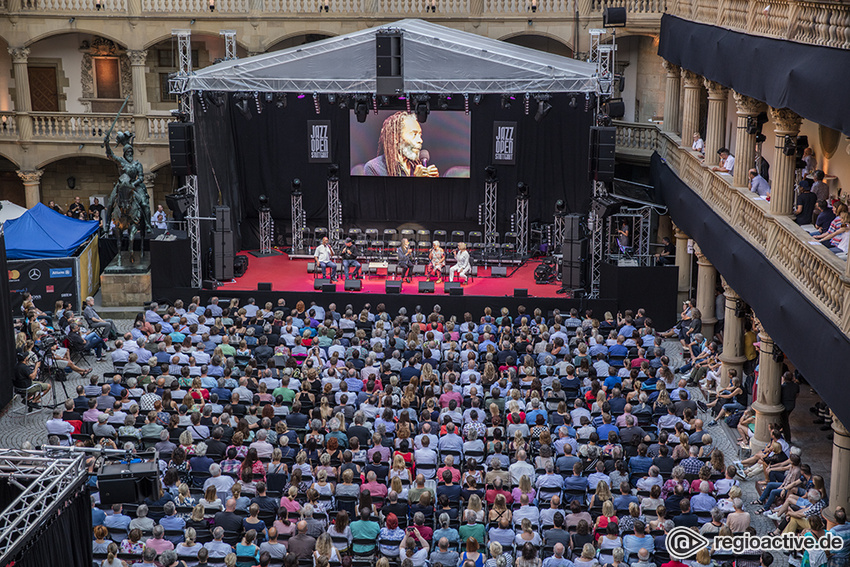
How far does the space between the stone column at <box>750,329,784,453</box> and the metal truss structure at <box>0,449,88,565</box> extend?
10.8 m

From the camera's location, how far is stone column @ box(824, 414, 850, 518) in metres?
13.7

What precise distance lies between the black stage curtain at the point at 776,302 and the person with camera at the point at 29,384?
12.5 meters

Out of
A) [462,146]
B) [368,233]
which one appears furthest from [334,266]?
[462,146]

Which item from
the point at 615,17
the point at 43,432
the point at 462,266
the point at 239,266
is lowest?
the point at 43,432

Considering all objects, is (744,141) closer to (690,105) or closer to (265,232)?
(690,105)

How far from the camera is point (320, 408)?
16.2 meters

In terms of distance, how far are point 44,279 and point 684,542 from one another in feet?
54.0

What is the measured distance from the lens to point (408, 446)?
582 inches

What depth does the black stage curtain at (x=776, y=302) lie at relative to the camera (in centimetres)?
1304

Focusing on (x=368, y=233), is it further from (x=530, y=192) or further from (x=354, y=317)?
(x=354, y=317)

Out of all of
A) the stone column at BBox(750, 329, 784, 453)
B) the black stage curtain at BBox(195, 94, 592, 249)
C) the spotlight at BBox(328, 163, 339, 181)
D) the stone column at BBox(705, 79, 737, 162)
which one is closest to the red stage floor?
the black stage curtain at BBox(195, 94, 592, 249)

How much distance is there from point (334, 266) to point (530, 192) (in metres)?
6.53

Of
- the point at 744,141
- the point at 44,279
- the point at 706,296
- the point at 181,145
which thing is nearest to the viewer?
the point at 744,141

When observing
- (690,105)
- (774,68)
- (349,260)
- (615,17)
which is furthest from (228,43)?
(774,68)
